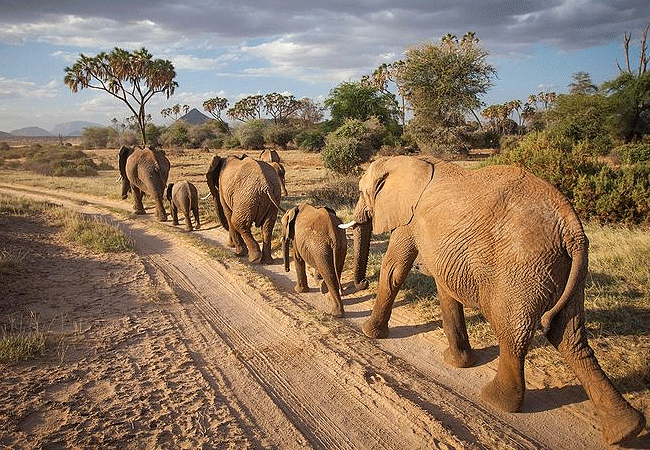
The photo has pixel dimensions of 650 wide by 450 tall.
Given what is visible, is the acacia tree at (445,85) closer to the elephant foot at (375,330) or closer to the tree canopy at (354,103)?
the tree canopy at (354,103)

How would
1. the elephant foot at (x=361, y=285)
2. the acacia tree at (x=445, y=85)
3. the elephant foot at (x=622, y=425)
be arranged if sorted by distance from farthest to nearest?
the acacia tree at (x=445, y=85) < the elephant foot at (x=361, y=285) < the elephant foot at (x=622, y=425)

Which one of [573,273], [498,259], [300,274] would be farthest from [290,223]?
[573,273]

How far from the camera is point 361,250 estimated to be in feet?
21.8

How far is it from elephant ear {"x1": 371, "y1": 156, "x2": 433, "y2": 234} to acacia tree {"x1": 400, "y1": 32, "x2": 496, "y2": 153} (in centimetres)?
2328

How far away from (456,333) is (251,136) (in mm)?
49264

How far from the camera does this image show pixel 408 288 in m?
6.88

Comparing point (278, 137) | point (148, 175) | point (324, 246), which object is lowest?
point (324, 246)

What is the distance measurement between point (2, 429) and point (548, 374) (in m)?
4.96

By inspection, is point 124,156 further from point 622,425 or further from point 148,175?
point 622,425

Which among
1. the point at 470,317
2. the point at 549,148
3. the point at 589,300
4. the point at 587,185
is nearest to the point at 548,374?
the point at 470,317

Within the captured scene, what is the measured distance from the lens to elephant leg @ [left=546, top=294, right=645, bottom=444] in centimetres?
329

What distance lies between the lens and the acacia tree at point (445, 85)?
2788cm

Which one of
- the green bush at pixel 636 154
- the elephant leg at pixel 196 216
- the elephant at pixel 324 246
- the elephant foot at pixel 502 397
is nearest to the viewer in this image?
the elephant foot at pixel 502 397

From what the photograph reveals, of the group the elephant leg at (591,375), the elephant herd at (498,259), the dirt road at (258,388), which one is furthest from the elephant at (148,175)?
the elephant leg at (591,375)
